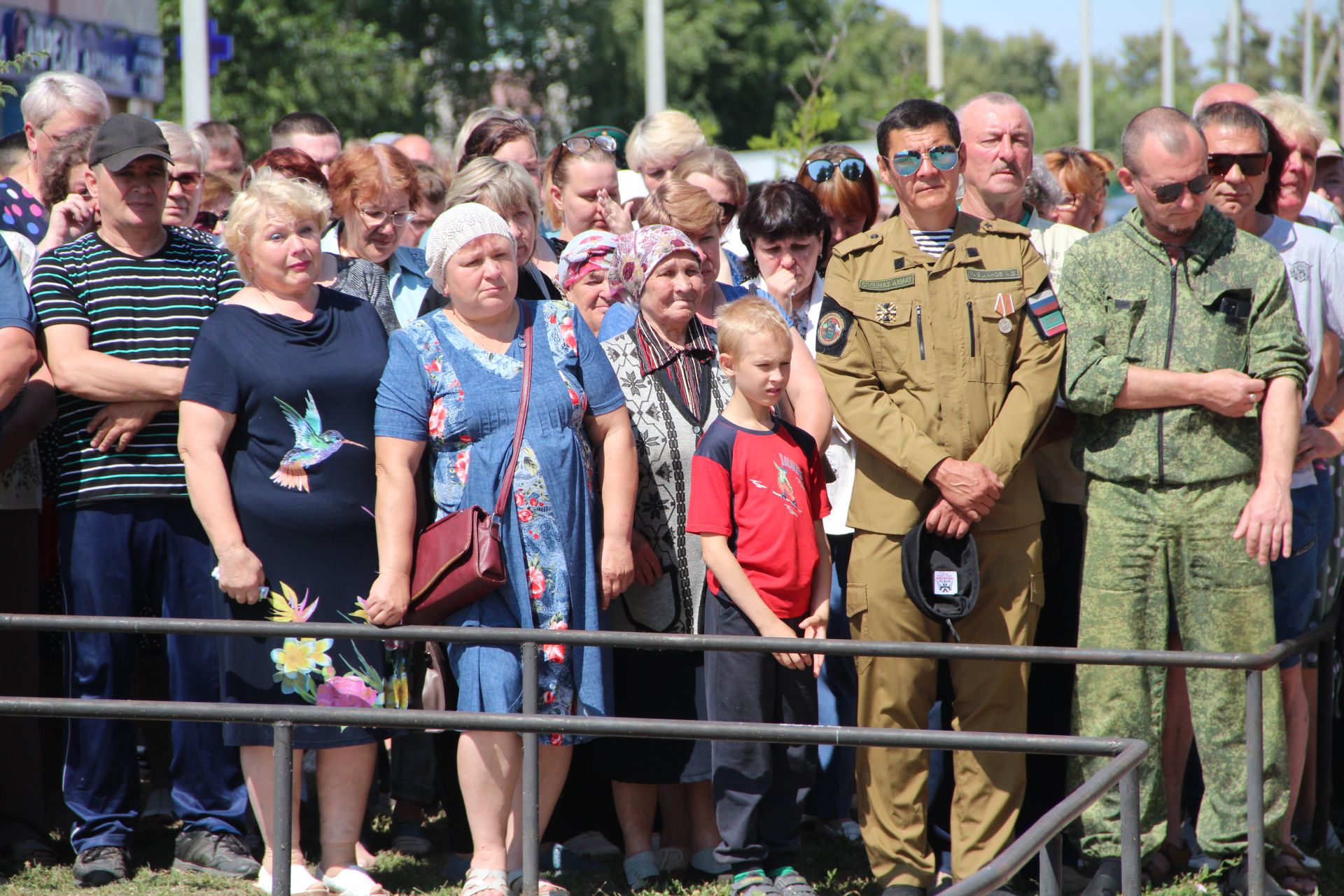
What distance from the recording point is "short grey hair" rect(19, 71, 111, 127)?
19.4 ft

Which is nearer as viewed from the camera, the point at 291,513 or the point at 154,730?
the point at 291,513

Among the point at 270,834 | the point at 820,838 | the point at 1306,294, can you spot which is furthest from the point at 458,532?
the point at 1306,294

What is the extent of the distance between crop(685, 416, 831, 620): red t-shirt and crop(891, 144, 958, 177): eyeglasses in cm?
96

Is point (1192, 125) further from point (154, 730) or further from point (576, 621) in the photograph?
point (154, 730)

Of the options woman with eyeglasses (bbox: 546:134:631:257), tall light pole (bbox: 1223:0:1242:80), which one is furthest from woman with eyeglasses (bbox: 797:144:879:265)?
tall light pole (bbox: 1223:0:1242:80)

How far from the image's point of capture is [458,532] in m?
4.37

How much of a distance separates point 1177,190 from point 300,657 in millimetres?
3042

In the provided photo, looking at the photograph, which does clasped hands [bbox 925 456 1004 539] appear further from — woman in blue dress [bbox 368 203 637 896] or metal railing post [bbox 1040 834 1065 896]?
metal railing post [bbox 1040 834 1065 896]

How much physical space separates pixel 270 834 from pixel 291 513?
0.98 meters

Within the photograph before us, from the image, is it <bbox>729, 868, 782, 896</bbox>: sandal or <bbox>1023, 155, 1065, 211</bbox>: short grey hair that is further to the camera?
<bbox>1023, 155, 1065, 211</bbox>: short grey hair

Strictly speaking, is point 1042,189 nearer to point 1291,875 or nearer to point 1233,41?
point 1291,875

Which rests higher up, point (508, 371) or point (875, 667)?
point (508, 371)

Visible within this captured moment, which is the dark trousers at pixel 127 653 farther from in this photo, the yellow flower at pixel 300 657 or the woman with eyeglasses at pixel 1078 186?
the woman with eyeglasses at pixel 1078 186

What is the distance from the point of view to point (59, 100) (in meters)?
5.91
